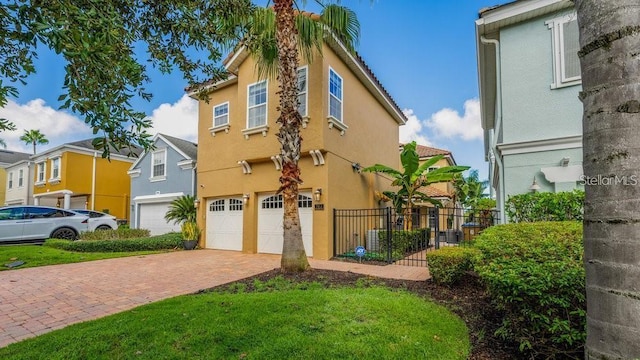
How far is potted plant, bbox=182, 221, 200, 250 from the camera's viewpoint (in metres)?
14.2

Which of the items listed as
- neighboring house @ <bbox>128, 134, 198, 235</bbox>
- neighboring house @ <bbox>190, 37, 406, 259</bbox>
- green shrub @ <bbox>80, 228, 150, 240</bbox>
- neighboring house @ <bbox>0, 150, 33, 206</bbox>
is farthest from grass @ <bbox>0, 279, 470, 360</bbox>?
neighboring house @ <bbox>0, 150, 33, 206</bbox>

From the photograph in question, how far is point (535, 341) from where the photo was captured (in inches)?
133

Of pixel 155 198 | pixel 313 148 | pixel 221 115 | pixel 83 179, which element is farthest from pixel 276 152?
pixel 83 179

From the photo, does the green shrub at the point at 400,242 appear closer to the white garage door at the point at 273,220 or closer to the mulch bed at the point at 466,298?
the white garage door at the point at 273,220

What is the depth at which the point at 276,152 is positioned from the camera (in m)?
12.2

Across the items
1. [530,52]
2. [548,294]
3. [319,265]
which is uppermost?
[530,52]

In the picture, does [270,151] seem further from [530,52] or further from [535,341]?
[535,341]

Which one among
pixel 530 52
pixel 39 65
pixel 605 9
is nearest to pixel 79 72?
pixel 39 65

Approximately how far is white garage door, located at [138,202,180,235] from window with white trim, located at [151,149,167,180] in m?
1.74

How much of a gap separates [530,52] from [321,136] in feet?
20.9

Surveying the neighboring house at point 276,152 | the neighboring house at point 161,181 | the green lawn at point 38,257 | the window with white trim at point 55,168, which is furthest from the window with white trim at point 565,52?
the window with white trim at point 55,168

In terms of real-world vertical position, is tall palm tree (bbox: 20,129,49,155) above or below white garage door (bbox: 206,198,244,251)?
above

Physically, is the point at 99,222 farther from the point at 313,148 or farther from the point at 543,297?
the point at 543,297

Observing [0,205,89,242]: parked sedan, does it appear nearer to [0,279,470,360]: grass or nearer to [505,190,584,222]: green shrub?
[0,279,470,360]: grass
